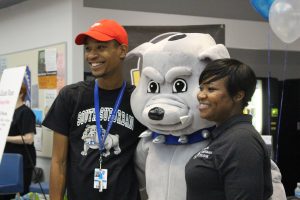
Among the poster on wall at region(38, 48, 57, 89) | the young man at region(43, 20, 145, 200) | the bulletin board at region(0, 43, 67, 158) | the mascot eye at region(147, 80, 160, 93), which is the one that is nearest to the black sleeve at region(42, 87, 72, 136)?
the young man at region(43, 20, 145, 200)

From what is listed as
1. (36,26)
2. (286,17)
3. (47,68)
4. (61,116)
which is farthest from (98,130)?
(36,26)

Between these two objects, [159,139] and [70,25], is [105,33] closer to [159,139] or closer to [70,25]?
[159,139]

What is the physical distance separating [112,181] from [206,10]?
381 centimetres

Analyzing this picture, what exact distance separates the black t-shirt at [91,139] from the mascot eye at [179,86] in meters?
0.29

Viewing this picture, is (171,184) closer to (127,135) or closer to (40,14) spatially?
(127,135)

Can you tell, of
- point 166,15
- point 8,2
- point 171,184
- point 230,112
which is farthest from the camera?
point 8,2

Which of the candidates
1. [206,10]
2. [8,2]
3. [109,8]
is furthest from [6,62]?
[206,10]

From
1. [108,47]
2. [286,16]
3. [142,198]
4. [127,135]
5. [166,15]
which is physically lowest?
[142,198]

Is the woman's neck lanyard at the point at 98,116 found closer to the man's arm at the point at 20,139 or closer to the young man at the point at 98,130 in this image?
the young man at the point at 98,130

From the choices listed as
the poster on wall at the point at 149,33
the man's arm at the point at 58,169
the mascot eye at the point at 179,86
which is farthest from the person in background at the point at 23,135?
the mascot eye at the point at 179,86

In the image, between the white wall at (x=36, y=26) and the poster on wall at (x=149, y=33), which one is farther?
the white wall at (x=36, y=26)

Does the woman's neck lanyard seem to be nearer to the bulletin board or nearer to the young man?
the young man

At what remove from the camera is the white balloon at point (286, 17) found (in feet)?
9.53

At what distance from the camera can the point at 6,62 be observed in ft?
19.3
